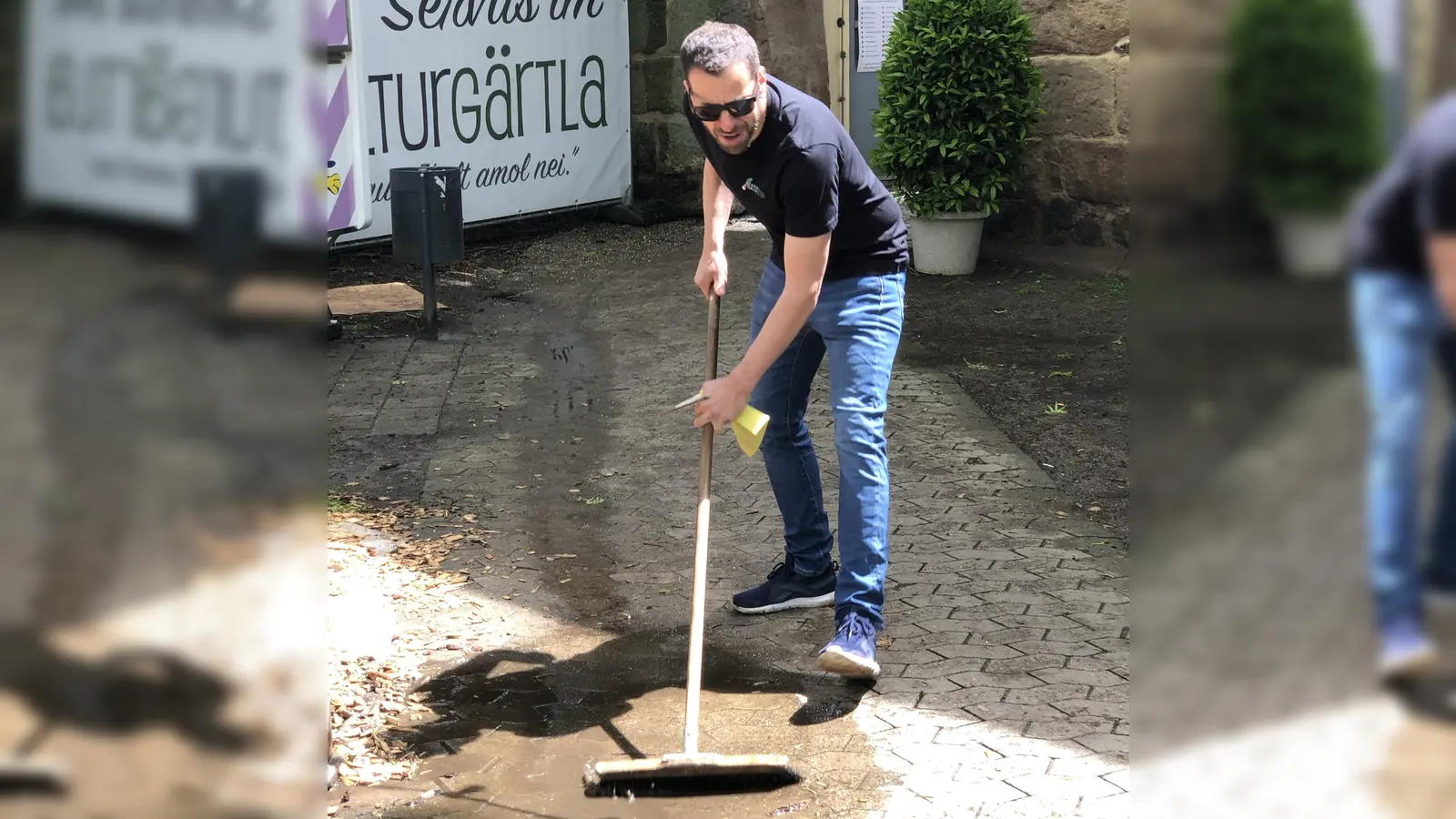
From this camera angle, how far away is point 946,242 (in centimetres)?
996

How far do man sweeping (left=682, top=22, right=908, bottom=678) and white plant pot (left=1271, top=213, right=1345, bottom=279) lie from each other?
296 cm

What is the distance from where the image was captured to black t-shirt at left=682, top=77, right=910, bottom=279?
3.75 m

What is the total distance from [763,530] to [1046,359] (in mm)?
3096

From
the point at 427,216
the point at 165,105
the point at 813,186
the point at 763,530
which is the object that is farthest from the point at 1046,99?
the point at 165,105

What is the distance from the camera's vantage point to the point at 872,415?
13.3 feet

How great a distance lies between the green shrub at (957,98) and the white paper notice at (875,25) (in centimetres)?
215

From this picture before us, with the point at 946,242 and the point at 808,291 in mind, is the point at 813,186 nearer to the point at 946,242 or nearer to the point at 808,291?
the point at 808,291

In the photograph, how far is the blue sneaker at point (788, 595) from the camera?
4668 millimetres

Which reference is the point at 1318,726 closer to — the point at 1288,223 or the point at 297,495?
the point at 1288,223

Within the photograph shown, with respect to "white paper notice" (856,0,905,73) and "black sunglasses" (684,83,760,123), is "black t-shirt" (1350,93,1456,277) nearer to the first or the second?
"black sunglasses" (684,83,760,123)

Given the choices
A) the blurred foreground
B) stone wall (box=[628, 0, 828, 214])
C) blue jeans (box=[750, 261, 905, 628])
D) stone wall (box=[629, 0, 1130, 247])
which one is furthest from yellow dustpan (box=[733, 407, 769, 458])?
stone wall (box=[628, 0, 828, 214])

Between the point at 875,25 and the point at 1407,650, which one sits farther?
the point at 875,25

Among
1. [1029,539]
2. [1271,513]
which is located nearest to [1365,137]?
[1271,513]

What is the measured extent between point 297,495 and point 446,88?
1008cm
